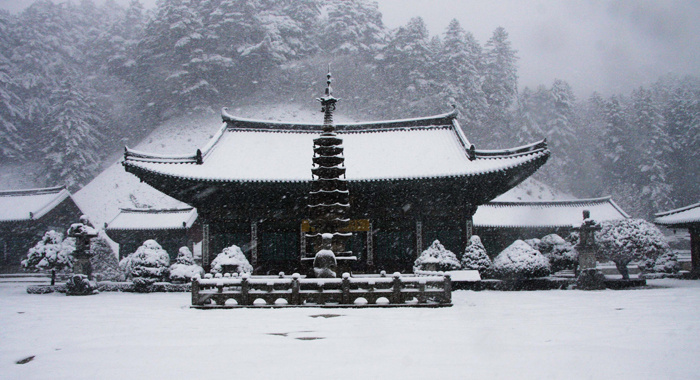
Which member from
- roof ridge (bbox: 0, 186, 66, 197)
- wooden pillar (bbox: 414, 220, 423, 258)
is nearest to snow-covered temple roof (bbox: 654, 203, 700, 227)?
wooden pillar (bbox: 414, 220, 423, 258)

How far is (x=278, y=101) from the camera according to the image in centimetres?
5441

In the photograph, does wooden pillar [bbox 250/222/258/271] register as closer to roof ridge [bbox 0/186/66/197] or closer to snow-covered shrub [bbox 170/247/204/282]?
snow-covered shrub [bbox 170/247/204/282]

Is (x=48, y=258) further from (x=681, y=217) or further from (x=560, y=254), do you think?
(x=681, y=217)

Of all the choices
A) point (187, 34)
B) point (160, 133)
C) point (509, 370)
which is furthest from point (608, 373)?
point (187, 34)

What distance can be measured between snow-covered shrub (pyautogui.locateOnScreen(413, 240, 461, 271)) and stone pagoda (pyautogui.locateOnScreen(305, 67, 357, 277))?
4.47 m

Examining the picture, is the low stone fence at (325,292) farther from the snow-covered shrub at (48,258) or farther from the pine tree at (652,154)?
the pine tree at (652,154)

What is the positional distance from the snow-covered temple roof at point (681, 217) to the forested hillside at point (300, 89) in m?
22.8

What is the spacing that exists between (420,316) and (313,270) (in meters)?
3.95

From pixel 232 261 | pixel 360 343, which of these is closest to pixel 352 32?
pixel 232 261

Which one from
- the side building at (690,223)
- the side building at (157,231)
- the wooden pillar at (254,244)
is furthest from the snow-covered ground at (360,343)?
the side building at (157,231)

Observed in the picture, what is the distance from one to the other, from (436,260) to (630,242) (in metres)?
7.78

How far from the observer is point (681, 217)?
2389 centimetres

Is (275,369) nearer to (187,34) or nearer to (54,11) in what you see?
(187,34)

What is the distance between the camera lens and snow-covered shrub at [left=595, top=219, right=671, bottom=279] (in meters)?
18.5
